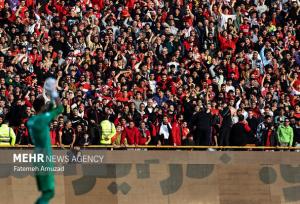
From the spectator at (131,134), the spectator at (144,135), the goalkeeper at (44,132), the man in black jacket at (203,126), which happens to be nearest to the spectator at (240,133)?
the man in black jacket at (203,126)

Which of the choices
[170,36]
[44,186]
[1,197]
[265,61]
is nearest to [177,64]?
[170,36]

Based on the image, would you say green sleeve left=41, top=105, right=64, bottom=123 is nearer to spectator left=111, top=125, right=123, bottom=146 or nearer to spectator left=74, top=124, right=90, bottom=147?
spectator left=74, top=124, right=90, bottom=147

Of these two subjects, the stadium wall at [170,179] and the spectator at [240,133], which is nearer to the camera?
the stadium wall at [170,179]

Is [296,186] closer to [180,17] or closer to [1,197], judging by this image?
[180,17]

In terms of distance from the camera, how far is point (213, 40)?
33.0 m

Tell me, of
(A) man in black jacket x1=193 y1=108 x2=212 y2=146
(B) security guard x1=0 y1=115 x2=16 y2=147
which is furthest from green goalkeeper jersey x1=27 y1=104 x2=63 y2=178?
(A) man in black jacket x1=193 y1=108 x2=212 y2=146

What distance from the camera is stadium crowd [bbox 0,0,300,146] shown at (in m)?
27.0

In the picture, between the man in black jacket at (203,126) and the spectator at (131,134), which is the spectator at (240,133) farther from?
the spectator at (131,134)

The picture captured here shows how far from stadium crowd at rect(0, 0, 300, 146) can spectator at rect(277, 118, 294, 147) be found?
1.4 inches

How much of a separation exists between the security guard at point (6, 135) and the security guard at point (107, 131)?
2.46 metres

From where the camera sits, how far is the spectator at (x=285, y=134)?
29172 millimetres

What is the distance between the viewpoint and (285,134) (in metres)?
29.4

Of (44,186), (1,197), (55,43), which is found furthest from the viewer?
(55,43)

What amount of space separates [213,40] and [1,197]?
32.9 ft
